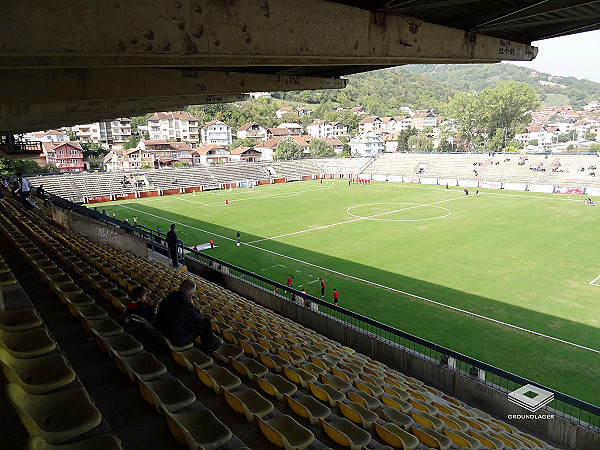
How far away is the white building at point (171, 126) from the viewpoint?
132 metres

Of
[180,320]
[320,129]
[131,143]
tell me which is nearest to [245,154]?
[131,143]

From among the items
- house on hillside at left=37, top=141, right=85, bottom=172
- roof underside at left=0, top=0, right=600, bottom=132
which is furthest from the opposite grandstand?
house on hillside at left=37, top=141, right=85, bottom=172

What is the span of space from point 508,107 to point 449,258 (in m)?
86.3

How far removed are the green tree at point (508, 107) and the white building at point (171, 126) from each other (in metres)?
88.9

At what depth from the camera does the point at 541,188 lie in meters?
56.6

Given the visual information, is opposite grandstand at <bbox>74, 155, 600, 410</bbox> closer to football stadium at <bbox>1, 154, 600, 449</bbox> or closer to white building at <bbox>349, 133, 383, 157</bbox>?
football stadium at <bbox>1, 154, 600, 449</bbox>

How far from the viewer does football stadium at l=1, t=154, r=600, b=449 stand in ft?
15.8

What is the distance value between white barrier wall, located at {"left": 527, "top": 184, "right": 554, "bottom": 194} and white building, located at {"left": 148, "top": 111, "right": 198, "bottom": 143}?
106552mm

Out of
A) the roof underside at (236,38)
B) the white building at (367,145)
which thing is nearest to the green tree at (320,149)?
the white building at (367,145)

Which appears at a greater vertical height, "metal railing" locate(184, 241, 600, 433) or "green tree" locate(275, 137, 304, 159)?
"green tree" locate(275, 137, 304, 159)

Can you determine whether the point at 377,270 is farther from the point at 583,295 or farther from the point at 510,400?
the point at 510,400

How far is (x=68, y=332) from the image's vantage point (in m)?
6.12

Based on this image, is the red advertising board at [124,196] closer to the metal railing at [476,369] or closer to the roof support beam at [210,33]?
the metal railing at [476,369]

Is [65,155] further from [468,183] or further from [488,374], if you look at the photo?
[488,374]
